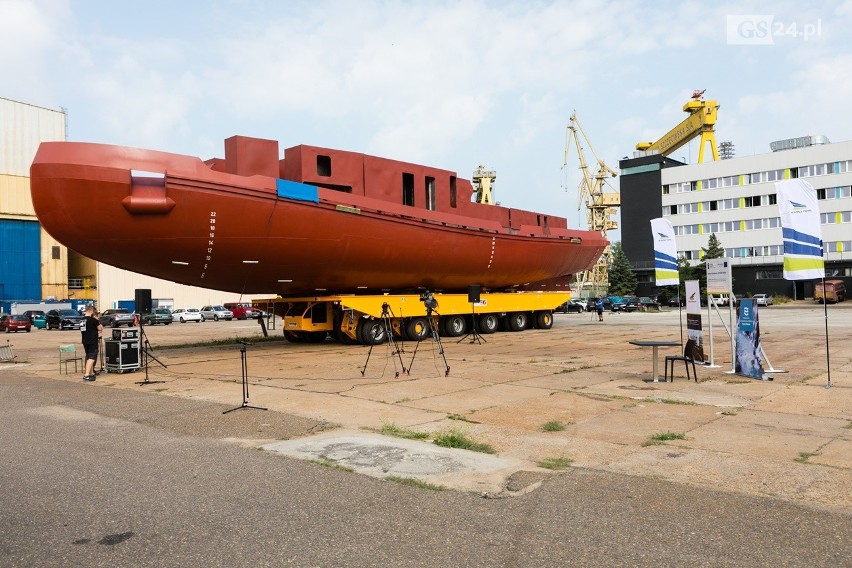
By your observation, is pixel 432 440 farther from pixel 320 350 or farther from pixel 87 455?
Answer: pixel 320 350

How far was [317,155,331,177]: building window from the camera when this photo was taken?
1905cm

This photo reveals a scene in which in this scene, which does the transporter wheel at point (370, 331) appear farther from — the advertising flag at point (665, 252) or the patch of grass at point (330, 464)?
the patch of grass at point (330, 464)

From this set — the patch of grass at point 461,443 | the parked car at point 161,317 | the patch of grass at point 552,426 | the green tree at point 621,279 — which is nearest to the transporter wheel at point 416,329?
the patch of grass at point 552,426

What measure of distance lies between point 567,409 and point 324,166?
12.6 meters

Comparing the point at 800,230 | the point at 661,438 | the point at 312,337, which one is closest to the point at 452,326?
the point at 312,337

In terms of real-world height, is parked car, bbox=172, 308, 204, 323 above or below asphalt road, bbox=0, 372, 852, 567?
above

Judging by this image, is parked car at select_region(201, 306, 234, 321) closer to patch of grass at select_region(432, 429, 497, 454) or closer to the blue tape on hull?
the blue tape on hull

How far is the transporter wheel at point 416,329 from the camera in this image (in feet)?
73.4

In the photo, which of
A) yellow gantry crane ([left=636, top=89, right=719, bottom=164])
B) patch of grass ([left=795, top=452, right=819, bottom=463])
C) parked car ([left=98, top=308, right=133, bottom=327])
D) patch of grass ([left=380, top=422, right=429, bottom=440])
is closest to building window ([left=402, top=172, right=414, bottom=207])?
patch of grass ([left=380, top=422, right=429, bottom=440])

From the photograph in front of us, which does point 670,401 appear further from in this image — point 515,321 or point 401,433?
point 515,321

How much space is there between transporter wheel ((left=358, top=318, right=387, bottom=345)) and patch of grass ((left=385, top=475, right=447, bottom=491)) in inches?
595

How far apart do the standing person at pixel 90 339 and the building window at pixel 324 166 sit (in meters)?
7.79

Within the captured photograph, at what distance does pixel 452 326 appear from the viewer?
24.4 metres

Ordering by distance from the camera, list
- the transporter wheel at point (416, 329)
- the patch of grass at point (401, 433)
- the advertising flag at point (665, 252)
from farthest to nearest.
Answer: the transporter wheel at point (416, 329) < the advertising flag at point (665, 252) < the patch of grass at point (401, 433)
